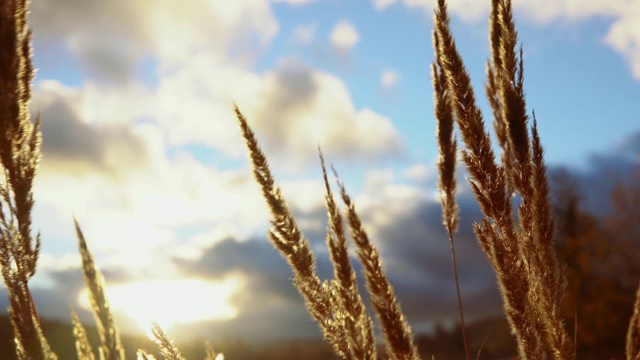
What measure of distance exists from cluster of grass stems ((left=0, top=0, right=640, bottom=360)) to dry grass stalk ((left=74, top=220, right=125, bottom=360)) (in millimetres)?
499

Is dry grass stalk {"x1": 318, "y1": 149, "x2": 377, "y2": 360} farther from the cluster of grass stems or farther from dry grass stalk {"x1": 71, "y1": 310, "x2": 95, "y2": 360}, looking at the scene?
dry grass stalk {"x1": 71, "y1": 310, "x2": 95, "y2": 360}

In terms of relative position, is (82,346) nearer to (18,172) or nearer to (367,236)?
(18,172)

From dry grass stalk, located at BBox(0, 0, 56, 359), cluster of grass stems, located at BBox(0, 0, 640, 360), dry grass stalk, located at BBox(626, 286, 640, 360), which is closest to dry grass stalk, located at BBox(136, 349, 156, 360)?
cluster of grass stems, located at BBox(0, 0, 640, 360)

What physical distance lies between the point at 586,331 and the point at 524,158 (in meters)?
26.0

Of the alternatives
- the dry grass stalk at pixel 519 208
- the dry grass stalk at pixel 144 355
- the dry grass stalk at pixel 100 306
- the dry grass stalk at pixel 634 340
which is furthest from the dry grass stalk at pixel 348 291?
the dry grass stalk at pixel 100 306

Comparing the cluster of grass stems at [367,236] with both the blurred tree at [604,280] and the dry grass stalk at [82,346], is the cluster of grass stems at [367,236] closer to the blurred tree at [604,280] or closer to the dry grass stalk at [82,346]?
the dry grass stalk at [82,346]

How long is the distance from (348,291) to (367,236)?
0.65ft

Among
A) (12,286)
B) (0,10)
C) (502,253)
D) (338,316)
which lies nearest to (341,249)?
(338,316)

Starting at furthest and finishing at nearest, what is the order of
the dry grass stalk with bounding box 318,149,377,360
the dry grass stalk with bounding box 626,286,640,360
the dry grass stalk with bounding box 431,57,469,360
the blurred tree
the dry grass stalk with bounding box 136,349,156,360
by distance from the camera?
the blurred tree
the dry grass stalk with bounding box 431,57,469,360
the dry grass stalk with bounding box 136,349,156,360
the dry grass stalk with bounding box 626,286,640,360
the dry grass stalk with bounding box 318,149,377,360

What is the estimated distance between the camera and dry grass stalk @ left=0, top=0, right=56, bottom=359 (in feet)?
7.01

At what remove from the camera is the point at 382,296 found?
2.02 metres

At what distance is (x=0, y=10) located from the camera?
211 centimetres

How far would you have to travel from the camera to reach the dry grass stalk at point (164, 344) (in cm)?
219

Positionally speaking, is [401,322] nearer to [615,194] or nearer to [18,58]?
[18,58]
